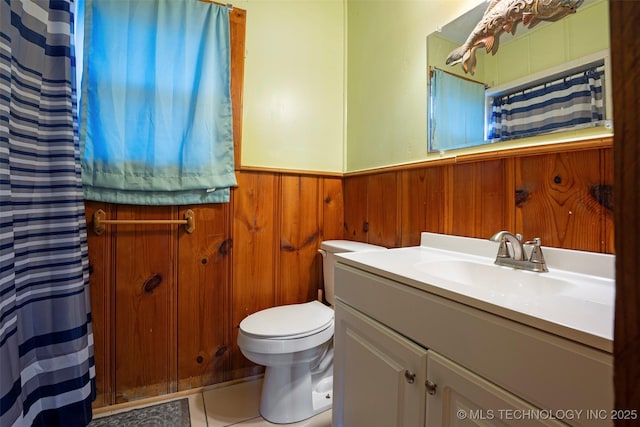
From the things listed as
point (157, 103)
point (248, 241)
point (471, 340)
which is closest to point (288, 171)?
point (248, 241)

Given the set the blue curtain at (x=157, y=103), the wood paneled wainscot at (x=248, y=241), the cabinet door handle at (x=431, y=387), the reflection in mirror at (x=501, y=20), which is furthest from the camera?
the blue curtain at (x=157, y=103)

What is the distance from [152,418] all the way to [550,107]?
6.34 feet

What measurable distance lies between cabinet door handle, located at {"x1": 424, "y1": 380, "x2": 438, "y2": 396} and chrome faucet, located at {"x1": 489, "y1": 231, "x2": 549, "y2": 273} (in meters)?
0.45

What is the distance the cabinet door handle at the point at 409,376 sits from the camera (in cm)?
71

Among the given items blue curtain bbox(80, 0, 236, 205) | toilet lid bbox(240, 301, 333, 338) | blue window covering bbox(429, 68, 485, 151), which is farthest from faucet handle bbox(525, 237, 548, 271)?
blue curtain bbox(80, 0, 236, 205)

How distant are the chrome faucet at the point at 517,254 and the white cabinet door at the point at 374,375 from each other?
42 cm

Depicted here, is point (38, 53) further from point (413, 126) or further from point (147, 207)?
point (413, 126)

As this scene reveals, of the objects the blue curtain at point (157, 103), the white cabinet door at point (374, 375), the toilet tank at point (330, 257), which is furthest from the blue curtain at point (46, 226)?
the toilet tank at point (330, 257)

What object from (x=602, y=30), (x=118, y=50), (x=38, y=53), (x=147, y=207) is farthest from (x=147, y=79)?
(x=602, y=30)

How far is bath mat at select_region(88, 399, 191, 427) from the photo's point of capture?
1.25 meters

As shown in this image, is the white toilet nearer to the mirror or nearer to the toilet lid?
the toilet lid

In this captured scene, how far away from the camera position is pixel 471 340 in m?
0.59

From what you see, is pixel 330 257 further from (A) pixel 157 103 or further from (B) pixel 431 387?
(A) pixel 157 103

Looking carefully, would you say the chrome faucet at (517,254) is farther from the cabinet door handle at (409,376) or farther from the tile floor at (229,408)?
the tile floor at (229,408)
